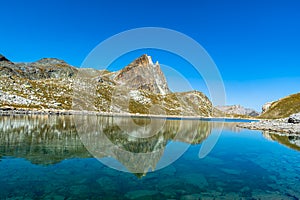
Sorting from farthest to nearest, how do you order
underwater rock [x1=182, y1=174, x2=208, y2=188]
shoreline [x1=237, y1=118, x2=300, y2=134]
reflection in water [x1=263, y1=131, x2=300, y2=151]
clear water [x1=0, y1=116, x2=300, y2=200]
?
shoreline [x1=237, y1=118, x2=300, y2=134] → reflection in water [x1=263, y1=131, x2=300, y2=151] → underwater rock [x1=182, y1=174, x2=208, y2=188] → clear water [x1=0, y1=116, x2=300, y2=200]

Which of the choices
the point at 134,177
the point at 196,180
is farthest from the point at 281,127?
the point at 134,177

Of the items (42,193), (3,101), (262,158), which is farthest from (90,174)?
(3,101)

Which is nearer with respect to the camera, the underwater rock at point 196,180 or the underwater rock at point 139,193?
the underwater rock at point 139,193

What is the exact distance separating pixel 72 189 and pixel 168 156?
1705 cm

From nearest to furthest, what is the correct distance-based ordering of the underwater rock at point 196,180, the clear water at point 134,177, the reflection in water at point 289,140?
1. the clear water at point 134,177
2. the underwater rock at point 196,180
3. the reflection in water at point 289,140

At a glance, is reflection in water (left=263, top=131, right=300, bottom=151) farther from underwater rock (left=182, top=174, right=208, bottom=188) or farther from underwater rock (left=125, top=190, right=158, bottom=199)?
underwater rock (left=125, top=190, right=158, bottom=199)

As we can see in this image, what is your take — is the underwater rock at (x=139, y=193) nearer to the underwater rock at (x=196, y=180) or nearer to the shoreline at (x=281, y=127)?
the underwater rock at (x=196, y=180)

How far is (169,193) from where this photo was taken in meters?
15.9

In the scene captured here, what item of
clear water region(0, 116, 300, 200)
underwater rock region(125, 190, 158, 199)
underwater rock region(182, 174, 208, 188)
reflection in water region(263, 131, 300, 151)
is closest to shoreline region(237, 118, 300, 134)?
reflection in water region(263, 131, 300, 151)

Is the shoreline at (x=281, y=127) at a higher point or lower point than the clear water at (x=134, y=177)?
higher

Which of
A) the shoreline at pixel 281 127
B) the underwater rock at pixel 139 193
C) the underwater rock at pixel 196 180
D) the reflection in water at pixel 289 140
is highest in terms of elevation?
the shoreline at pixel 281 127

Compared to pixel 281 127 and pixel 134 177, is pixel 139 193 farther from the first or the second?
pixel 281 127

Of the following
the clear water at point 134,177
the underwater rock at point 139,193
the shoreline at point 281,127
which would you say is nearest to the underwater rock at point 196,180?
the clear water at point 134,177

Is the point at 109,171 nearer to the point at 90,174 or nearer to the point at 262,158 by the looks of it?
the point at 90,174
